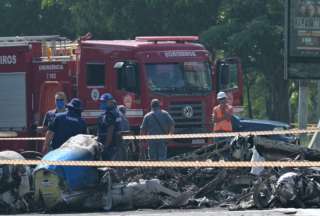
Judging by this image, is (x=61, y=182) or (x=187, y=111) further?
(x=187, y=111)

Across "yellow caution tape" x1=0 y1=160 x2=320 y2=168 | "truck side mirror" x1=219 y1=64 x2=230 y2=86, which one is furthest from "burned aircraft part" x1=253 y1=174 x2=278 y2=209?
"truck side mirror" x1=219 y1=64 x2=230 y2=86

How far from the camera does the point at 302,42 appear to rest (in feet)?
63.8

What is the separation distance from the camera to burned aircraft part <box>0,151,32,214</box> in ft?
44.5

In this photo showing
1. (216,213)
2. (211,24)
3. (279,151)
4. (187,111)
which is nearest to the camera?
(216,213)

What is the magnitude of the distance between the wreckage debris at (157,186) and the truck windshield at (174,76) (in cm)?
669

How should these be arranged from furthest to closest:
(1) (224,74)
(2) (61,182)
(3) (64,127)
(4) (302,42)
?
1. (1) (224,74)
2. (4) (302,42)
3. (3) (64,127)
4. (2) (61,182)

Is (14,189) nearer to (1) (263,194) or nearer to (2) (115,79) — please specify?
(1) (263,194)

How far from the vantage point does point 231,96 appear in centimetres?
2202

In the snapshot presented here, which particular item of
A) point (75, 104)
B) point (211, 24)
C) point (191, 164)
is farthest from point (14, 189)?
point (211, 24)

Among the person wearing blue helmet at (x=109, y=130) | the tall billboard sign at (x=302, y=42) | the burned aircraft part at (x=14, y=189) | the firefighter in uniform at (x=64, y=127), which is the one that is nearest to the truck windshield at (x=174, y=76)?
the tall billboard sign at (x=302, y=42)

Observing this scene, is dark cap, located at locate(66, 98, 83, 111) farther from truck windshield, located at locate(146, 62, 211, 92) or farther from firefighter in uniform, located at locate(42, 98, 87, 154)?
truck windshield, located at locate(146, 62, 211, 92)

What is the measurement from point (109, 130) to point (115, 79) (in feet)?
17.5

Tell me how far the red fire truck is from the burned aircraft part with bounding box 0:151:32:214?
6979 millimetres

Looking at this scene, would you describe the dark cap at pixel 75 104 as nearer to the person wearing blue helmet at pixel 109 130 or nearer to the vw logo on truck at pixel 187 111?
the person wearing blue helmet at pixel 109 130
